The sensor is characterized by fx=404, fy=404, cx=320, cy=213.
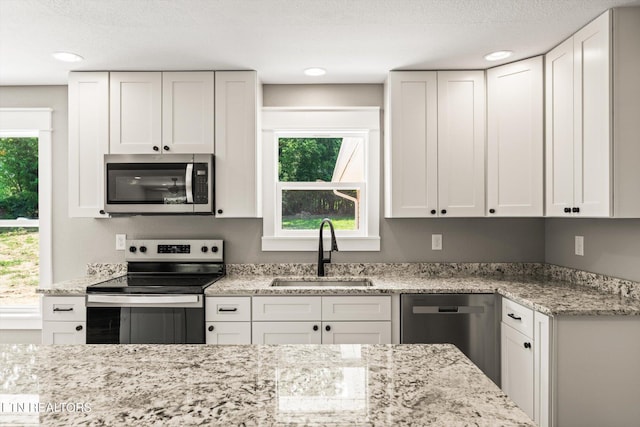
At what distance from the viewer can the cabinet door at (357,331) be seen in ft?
8.41

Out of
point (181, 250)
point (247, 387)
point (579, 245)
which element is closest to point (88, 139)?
point (181, 250)

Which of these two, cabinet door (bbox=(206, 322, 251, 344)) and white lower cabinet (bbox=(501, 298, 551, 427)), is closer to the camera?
white lower cabinet (bbox=(501, 298, 551, 427))

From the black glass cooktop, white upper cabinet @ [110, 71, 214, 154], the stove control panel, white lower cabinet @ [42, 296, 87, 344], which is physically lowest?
white lower cabinet @ [42, 296, 87, 344]

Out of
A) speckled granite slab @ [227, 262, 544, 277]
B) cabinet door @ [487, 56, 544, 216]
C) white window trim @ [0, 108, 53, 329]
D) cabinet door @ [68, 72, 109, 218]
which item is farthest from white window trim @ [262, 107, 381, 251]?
white window trim @ [0, 108, 53, 329]

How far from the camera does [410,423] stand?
0.81 meters

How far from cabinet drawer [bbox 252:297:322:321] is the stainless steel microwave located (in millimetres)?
762

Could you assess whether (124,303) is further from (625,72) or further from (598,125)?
(625,72)

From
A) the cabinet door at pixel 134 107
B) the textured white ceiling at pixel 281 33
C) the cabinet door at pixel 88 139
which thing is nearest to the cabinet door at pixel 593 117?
the textured white ceiling at pixel 281 33

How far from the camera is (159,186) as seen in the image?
283 centimetres

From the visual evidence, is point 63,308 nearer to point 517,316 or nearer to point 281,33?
point 281,33

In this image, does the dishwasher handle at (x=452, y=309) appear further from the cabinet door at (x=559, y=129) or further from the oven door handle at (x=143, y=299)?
the oven door handle at (x=143, y=299)

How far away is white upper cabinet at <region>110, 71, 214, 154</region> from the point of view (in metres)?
2.85

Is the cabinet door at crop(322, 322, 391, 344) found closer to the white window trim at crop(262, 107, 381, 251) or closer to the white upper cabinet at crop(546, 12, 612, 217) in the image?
the white window trim at crop(262, 107, 381, 251)

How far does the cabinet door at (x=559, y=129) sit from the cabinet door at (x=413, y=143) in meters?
0.69
